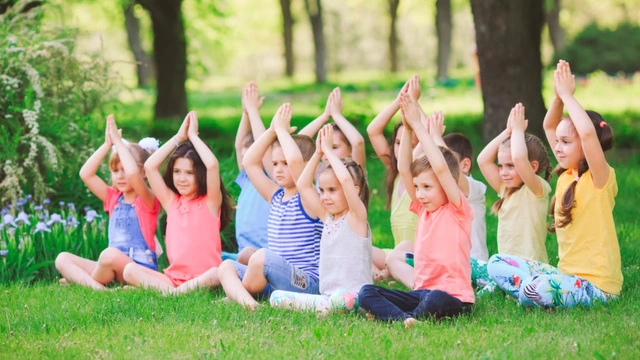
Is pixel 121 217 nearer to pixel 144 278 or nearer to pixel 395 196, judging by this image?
pixel 144 278

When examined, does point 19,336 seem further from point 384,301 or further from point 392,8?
point 392,8

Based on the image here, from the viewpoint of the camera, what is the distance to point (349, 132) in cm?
629

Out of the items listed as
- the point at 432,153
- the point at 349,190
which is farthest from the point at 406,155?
the point at 349,190

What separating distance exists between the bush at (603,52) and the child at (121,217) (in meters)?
19.7

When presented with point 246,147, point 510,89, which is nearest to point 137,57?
point 510,89

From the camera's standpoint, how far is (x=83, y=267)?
6.25 metres

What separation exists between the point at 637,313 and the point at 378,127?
232 cm

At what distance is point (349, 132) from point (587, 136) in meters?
1.89

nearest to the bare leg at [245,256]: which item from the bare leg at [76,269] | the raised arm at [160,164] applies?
the raised arm at [160,164]

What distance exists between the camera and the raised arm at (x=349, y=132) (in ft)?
20.5

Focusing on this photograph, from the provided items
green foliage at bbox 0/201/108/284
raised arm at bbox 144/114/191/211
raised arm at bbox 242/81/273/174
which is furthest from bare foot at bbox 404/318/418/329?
green foliage at bbox 0/201/108/284

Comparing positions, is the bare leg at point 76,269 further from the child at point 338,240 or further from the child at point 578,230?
the child at point 578,230

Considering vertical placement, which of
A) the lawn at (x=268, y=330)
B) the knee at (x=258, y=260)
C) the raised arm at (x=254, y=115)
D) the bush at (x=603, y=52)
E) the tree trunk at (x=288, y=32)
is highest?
the tree trunk at (x=288, y=32)

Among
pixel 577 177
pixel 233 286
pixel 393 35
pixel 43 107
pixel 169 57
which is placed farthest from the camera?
pixel 393 35
